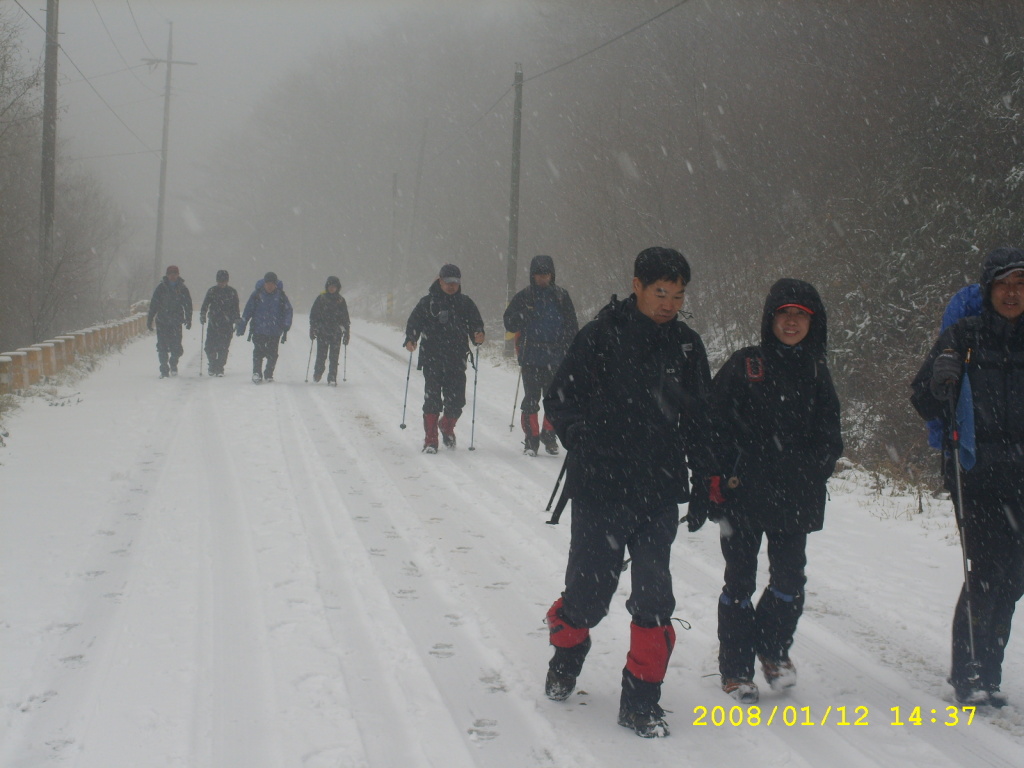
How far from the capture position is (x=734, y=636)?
421 centimetres

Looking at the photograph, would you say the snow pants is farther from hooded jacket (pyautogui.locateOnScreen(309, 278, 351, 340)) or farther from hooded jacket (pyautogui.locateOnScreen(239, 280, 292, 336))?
hooded jacket (pyautogui.locateOnScreen(239, 280, 292, 336))

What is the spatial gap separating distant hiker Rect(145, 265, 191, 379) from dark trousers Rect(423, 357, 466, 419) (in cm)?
786

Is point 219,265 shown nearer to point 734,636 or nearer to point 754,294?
point 754,294

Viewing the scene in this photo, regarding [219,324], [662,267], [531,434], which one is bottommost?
[531,434]

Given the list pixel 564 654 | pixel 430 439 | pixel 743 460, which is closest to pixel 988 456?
pixel 743 460

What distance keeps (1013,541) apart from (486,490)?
5.25m

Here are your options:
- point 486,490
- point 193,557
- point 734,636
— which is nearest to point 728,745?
point 734,636

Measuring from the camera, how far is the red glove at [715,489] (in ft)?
13.3

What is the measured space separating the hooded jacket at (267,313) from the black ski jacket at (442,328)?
6170 millimetres

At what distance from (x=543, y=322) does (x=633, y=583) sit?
6.43 metres

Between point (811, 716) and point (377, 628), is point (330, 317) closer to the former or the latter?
point (377, 628)

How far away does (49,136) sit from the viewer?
60.8 feet

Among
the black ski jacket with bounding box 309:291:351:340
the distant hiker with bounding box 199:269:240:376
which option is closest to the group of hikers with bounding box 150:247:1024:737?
the black ski jacket with bounding box 309:291:351:340

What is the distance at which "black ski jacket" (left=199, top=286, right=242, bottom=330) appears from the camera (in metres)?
17.2
